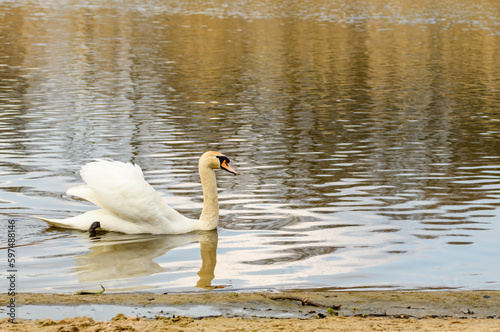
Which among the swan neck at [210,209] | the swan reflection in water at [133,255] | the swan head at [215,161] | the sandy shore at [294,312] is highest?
the swan head at [215,161]

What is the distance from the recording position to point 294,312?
7.86 m

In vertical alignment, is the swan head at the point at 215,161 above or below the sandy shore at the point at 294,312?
above

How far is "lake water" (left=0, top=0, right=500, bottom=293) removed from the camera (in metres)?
9.88

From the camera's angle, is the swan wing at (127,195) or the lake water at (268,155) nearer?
the lake water at (268,155)

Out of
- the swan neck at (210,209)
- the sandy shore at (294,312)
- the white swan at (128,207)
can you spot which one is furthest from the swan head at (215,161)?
the sandy shore at (294,312)

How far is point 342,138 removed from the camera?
18.6 meters

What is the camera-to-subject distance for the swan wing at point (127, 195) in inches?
431

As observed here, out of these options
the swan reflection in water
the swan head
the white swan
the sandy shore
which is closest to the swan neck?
the white swan

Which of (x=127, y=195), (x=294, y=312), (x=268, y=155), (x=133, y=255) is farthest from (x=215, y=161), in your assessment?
(x=268, y=155)

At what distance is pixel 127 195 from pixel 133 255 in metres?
0.97

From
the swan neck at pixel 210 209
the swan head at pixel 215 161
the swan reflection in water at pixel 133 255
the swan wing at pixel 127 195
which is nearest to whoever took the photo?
the swan reflection in water at pixel 133 255

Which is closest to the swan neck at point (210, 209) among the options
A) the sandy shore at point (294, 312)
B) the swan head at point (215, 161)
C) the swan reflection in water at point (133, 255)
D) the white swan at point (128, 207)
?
the white swan at point (128, 207)

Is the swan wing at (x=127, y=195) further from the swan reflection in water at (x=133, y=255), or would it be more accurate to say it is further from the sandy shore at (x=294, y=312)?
the sandy shore at (x=294, y=312)

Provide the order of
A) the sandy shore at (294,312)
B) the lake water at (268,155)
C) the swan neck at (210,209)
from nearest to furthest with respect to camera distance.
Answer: the sandy shore at (294,312) < the lake water at (268,155) < the swan neck at (210,209)
